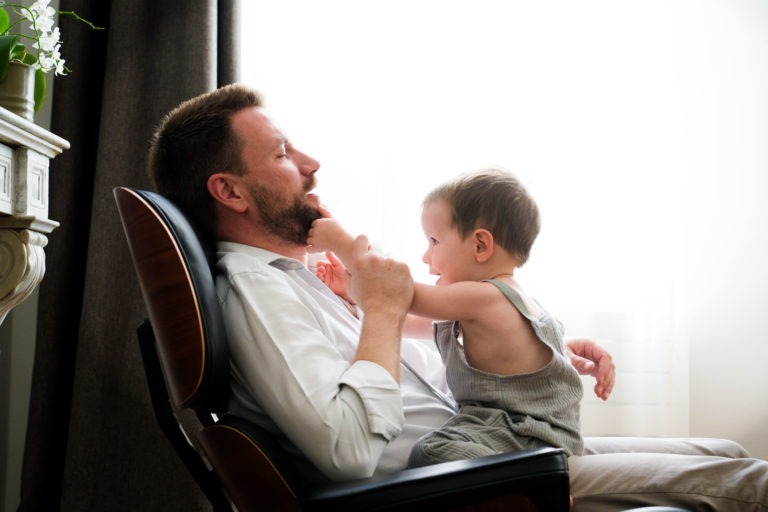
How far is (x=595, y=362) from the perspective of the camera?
1.58 meters

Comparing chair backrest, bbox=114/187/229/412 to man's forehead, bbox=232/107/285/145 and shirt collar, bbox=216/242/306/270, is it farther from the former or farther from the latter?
man's forehead, bbox=232/107/285/145

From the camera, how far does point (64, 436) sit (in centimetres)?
212

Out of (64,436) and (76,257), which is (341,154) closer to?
(76,257)

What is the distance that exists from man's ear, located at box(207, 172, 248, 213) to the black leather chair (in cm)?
25

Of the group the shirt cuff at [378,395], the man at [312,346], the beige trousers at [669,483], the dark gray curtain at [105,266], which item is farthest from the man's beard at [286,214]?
the dark gray curtain at [105,266]

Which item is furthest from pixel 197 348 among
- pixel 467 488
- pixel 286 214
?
pixel 286 214

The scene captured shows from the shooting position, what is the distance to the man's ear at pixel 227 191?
136 cm

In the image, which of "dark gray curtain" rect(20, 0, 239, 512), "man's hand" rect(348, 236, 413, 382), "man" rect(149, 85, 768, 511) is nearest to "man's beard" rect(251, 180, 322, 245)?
"man" rect(149, 85, 768, 511)

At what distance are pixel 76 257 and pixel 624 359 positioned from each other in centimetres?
181

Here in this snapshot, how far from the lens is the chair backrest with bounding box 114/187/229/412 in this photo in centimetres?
95

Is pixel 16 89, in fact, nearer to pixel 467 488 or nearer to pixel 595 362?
pixel 467 488

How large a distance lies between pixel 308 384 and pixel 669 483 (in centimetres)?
63

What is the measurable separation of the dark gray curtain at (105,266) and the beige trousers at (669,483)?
1.27m

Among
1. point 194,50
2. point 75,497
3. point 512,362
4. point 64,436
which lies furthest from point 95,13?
point 512,362
